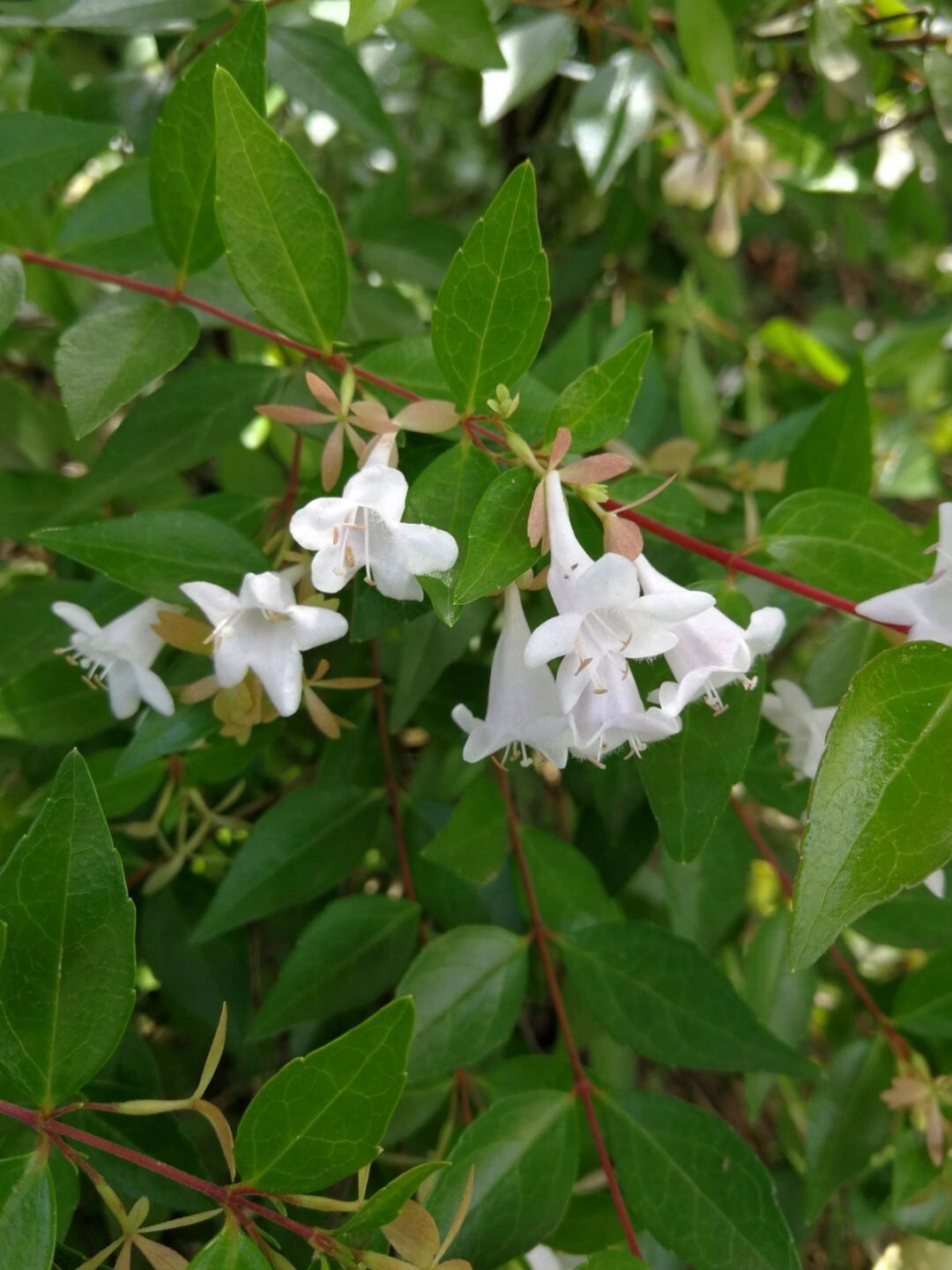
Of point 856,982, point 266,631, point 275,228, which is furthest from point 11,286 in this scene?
point 856,982

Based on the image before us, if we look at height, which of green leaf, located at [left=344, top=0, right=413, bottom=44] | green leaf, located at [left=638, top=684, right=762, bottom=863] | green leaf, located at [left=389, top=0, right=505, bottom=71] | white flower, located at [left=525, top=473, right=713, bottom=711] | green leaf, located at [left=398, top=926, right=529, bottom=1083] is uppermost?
green leaf, located at [left=344, top=0, right=413, bottom=44]

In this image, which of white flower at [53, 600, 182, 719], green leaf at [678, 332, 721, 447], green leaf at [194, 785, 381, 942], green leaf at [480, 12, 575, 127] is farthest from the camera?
green leaf at [678, 332, 721, 447]

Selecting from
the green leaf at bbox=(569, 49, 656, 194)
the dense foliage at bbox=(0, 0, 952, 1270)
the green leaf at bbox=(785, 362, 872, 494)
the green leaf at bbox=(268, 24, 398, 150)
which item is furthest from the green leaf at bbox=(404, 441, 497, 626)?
the green leaf at bbox=(569, 49, 656, 194)

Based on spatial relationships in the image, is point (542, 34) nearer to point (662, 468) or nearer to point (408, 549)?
point (662, 468)

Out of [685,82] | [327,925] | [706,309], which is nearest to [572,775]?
[327,925]

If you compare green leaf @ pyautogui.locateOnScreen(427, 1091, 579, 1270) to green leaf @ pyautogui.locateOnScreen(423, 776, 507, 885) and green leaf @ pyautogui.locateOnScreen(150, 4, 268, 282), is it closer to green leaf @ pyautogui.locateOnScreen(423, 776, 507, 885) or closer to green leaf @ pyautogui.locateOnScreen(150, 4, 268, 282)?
green leaf @ pyautogui.locateOnScreen(423, 776, 507, 885)

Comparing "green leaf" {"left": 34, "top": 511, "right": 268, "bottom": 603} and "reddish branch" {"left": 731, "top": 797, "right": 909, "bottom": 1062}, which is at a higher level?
"green leaf" {"left": 34, "top": 511, "right": 268, "bottom": 603}

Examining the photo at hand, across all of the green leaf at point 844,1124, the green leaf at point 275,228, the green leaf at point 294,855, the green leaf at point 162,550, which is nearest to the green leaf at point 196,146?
the green leaf at point 275,228

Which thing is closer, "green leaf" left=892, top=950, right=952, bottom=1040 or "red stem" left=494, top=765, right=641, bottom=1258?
"red stem" left=494, top=765, right=641, bottom=1258
